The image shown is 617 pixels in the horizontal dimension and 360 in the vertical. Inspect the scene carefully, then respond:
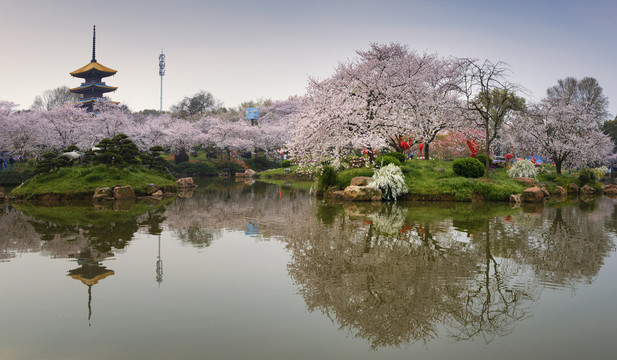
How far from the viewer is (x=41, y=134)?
1753 inches

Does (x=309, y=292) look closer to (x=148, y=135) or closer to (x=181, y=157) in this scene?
(x=148, y=135)

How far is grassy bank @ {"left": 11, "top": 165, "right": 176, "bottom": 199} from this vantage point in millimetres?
24938

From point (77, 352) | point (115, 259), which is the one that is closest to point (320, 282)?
point (77, 352)

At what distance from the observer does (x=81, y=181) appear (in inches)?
1022

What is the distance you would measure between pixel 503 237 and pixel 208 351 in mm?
10067

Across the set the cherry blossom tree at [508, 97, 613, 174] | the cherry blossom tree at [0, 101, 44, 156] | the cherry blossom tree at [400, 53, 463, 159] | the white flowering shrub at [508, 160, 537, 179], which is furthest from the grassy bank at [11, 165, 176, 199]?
the cherry blossom tree at [508, 97, 613, 174]

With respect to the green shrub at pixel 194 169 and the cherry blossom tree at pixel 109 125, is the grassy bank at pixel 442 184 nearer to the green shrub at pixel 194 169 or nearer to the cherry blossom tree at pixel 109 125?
the green shrub at pixel 194 169

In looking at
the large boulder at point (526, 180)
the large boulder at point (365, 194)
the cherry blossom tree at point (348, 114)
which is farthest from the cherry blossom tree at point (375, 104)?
the large boulder at point (526, 180)

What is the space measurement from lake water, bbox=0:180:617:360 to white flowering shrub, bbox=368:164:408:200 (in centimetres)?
915

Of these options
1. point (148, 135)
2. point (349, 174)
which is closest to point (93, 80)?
point (148, 135)

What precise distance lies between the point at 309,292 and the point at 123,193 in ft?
70.4

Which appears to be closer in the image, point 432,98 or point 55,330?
point 55,330

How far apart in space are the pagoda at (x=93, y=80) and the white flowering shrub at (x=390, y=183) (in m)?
60.7

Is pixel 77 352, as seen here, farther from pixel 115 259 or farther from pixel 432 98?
pixel 432 98
